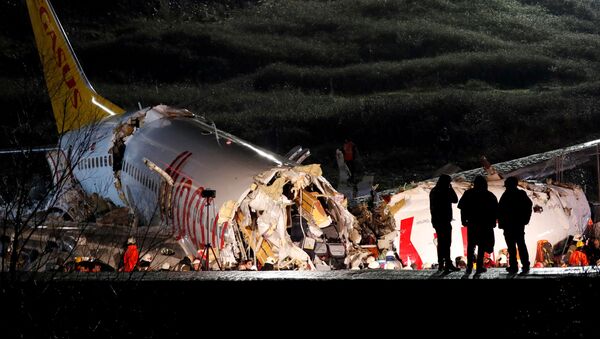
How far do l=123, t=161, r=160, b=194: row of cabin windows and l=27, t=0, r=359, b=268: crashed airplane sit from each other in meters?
0.03

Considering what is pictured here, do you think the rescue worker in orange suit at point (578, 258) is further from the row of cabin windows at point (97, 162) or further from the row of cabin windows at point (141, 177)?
the row of cabin windows at point (97, 162)

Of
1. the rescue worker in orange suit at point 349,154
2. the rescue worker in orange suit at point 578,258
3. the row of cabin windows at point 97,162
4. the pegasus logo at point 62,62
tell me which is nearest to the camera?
the rescue worker in orange suit at point 578,258

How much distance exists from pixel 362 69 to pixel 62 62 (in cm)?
4413

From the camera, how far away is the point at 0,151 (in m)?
37.4

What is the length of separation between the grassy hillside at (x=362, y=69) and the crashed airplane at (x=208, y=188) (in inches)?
943

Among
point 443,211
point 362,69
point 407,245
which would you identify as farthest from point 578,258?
point 362,69

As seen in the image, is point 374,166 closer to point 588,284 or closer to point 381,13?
point 381,13

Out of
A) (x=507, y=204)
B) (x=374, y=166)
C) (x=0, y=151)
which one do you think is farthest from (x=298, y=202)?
(x=374, y=166)

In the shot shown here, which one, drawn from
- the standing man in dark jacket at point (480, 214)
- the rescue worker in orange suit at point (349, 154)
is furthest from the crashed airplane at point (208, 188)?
the rescue worker in orange suit at point (349, 154)

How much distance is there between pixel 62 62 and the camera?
42.8 meters

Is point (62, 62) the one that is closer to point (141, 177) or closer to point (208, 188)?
point (141, 177)

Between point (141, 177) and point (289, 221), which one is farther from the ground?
point (289, 221)

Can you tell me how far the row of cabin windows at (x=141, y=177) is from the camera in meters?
29.2

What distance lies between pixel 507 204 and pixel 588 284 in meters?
3.85
